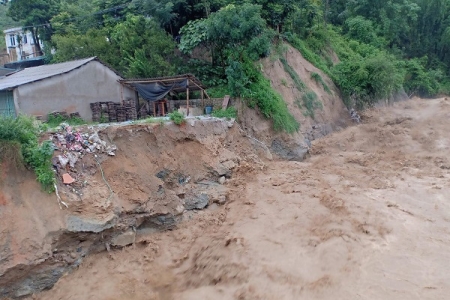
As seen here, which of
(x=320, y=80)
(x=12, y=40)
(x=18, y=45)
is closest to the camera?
(x=320, y=80)

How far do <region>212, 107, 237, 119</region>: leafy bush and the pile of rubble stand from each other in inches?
214

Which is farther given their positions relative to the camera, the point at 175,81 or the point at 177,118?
the point at 175,81

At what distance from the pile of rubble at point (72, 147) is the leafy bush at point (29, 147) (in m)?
0.34

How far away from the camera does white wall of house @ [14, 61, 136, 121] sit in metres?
15.0

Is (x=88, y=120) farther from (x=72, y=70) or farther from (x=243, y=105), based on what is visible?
(x=243, y=105)

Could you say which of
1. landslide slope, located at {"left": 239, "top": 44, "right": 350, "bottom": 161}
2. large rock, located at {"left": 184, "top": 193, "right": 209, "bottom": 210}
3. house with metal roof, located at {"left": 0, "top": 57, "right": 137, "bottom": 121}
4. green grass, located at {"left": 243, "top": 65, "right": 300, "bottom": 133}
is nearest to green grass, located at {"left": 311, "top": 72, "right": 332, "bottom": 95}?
landslide slope, located at {"left": 239, "top": 44, "right": 350, "bottom": 161}

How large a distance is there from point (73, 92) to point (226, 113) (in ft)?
22.4

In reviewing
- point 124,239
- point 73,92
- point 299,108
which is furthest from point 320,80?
point 124,239

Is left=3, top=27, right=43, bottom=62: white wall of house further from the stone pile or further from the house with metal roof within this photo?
the stone pile

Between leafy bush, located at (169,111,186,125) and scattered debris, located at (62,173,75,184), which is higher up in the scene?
leafy bush, located at (169,111,186,125)

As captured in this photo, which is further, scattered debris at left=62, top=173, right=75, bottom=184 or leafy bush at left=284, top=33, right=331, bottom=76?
leafy bush at left=284, top=33, right=331, bottom=76

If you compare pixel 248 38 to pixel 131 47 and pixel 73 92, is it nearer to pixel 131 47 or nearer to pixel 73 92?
pixel 131 47

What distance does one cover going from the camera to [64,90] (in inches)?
639

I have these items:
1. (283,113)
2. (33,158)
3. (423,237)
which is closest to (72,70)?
(33,158)
